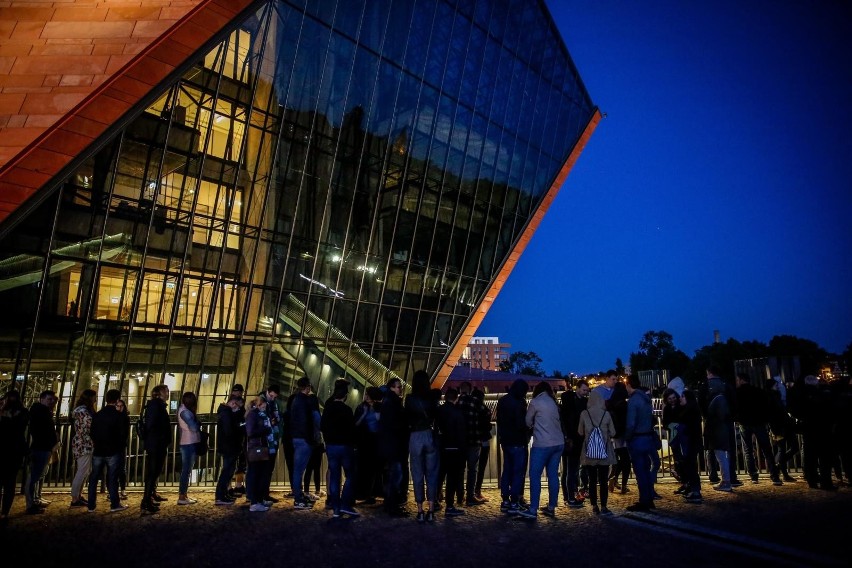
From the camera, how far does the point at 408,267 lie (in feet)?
60.2

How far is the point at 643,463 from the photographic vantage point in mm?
7488

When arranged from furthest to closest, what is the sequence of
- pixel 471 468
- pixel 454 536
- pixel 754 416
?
1. pixel 754 416
2. pixel 471 468
3. pixel 454 536

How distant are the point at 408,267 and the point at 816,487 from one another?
41.6 ft

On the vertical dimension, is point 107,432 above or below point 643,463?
below

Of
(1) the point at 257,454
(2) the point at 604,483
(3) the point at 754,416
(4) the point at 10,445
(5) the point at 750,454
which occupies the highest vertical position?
(3) the point at 754,416

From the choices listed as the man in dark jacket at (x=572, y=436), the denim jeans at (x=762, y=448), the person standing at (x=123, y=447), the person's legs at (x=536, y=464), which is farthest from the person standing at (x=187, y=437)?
the denim jeans at (x=762, y=448)

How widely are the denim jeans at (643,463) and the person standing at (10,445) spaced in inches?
340

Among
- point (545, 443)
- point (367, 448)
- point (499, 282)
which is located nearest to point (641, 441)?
point (545, 443)

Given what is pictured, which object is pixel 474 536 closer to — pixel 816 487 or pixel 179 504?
pixel 179 504

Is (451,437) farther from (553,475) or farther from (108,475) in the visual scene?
(108,475)

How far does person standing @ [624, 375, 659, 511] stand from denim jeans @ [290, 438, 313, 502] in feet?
15.7

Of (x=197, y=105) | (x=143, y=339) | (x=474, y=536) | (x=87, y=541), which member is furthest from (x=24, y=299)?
(x=474, y=536)

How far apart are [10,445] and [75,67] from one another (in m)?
6.62

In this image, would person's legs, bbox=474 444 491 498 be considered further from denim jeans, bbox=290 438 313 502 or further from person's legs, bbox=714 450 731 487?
person's legs, bbox=714 450 731 487
